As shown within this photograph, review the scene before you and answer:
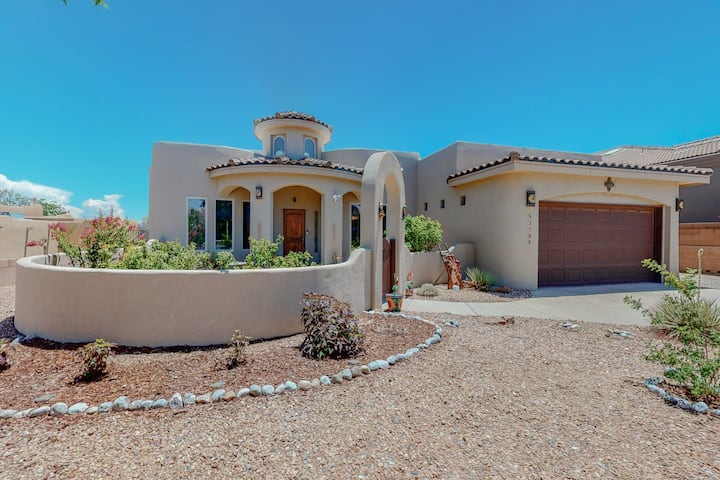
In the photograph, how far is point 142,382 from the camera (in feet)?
13.2

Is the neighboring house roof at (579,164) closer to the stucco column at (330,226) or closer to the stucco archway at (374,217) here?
the stucco archway at (374,217)

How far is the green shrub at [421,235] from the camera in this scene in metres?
11.9

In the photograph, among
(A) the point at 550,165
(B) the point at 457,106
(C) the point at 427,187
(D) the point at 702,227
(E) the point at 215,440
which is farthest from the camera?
(B) the point at 457,106

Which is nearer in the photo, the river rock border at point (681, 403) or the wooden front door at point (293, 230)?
the river rock border at point (681, 403)

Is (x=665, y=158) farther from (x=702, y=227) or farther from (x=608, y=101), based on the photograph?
(x=608, y=101)

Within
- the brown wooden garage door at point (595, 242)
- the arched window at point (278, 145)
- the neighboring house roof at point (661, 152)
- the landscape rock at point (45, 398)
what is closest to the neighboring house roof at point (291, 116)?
the arched window at point (278, 145)

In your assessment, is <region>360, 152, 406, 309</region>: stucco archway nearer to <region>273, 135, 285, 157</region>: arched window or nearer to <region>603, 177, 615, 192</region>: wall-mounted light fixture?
<region>273, 135, 285, 157</region>: arched window

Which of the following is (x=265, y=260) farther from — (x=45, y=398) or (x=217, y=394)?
(x=45, y=398)

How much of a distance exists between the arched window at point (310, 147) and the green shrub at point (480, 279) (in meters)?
9.32

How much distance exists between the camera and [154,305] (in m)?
5.35

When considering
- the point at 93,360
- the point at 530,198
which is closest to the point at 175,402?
the point at 93,360

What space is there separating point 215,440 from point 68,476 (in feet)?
3.45

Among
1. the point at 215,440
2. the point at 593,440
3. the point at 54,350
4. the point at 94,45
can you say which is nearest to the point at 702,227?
the point at 593,440

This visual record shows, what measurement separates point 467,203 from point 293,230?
7.91 metres
